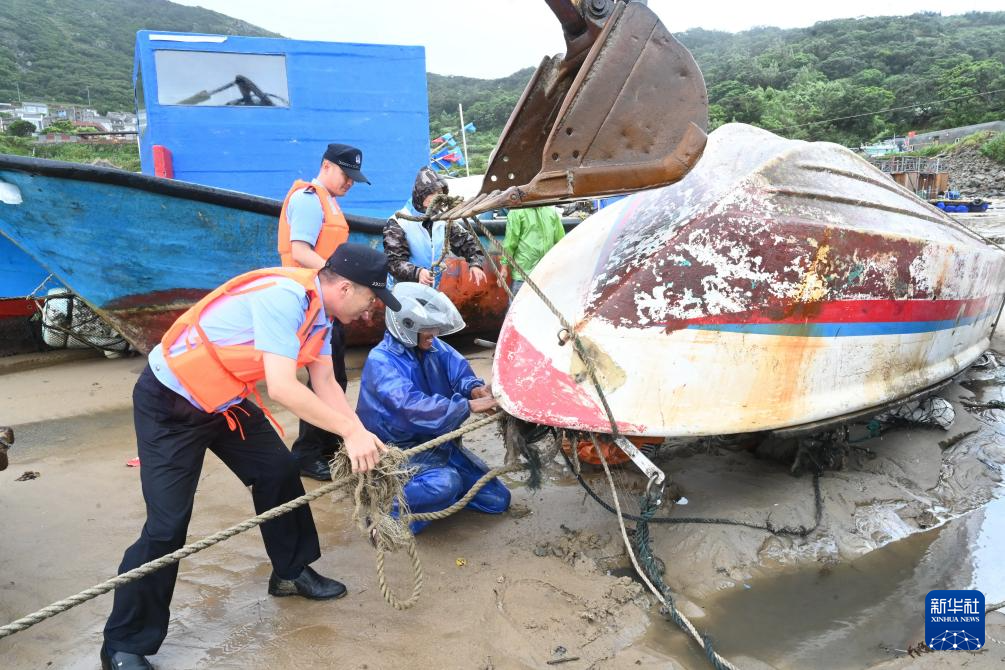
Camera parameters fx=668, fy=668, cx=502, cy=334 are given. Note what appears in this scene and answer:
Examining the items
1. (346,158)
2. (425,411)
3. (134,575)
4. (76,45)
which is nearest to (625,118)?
(425,411)

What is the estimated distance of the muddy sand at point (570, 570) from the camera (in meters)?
2.43

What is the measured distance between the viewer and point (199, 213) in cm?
553

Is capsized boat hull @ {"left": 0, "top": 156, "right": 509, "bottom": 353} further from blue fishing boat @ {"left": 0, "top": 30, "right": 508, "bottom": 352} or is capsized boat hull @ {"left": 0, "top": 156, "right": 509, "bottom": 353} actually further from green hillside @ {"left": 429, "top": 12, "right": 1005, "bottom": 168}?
green hillside @ {"left": 429, "top": 12, "right": 1005, "bottom": 168}

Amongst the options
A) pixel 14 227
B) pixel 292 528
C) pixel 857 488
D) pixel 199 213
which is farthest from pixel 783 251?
pixel 14 227

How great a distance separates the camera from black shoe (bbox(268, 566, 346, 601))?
2699mm

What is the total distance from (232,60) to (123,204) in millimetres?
2249

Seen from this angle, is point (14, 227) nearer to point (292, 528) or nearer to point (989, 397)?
point (292, 528)

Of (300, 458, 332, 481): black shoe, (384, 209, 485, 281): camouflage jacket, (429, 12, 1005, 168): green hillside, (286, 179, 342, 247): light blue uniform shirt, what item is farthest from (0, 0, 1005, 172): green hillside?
(300, 458, 332, 481): black shoe

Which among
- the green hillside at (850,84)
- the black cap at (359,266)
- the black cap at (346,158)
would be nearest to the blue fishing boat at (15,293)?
the black cap at (346,158)

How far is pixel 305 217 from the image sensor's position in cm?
379

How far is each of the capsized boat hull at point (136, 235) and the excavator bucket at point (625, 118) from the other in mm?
3142

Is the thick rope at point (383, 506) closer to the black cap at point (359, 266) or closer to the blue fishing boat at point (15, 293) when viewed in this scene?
the black cap at point (359, 266)

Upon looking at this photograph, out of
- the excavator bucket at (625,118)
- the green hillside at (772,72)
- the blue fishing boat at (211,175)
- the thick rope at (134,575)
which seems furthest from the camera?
the green hillside at (772,72)

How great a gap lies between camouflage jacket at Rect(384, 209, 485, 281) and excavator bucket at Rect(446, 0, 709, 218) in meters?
1.34
